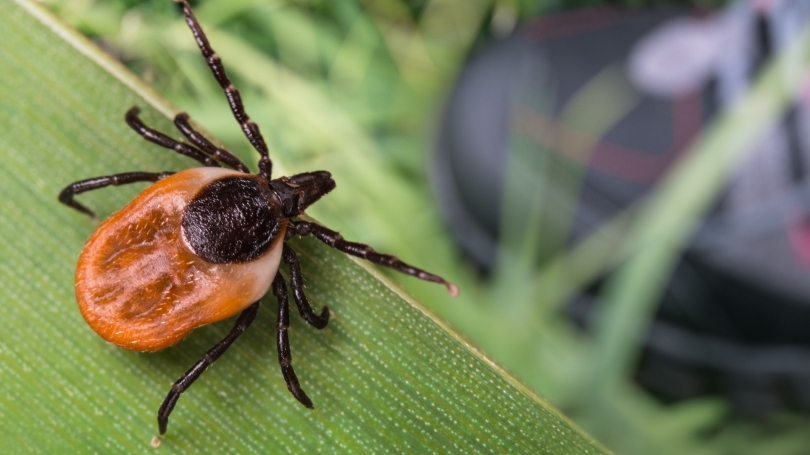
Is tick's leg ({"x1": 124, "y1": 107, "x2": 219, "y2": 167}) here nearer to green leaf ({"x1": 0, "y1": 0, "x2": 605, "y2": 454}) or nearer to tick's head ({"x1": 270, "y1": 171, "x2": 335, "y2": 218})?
green leaf ({"x1": 0, "y1": 0, "x2": 605, "y2": 454})

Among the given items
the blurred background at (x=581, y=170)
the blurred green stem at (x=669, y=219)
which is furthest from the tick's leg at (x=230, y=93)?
the blurred green stem at (x=669, y=219)

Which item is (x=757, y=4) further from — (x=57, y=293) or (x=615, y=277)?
(x=57, y=293)

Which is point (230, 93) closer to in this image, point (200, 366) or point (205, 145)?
point (205, 145)

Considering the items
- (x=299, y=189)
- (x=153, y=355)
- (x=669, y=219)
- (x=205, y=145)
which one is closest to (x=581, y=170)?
(x=669, y=219)

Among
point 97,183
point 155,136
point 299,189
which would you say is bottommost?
point 97,183

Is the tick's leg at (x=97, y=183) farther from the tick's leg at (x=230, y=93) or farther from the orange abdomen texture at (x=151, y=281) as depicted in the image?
the tick's leg at (x=230, y=93)

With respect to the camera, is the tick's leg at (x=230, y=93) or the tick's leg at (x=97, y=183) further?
the tick's leg at (x=230, y=93)

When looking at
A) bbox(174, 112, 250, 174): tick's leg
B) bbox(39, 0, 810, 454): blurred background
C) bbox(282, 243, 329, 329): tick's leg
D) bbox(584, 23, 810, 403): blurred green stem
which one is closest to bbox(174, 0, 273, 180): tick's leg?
bbox(174, 112, 250, 174): tick's leg
